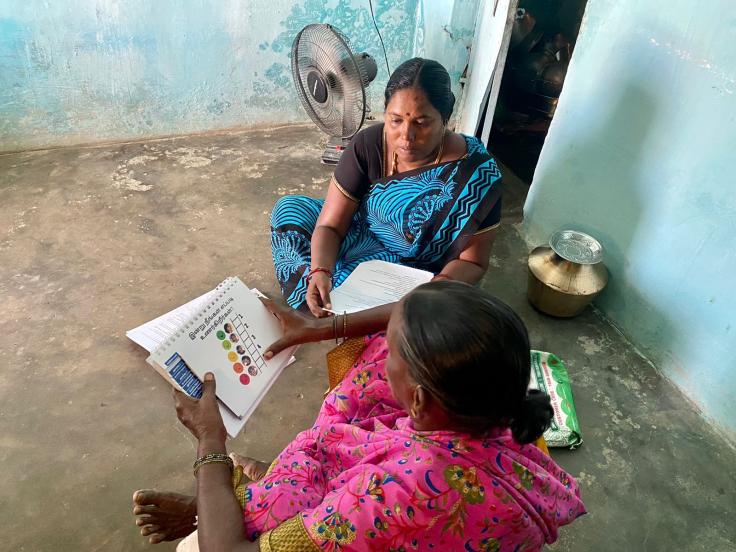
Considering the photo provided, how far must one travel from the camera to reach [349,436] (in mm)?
1351

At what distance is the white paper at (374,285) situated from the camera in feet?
6.34

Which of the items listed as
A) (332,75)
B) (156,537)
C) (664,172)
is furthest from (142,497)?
(332,75)

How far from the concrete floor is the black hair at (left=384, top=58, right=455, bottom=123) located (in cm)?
116

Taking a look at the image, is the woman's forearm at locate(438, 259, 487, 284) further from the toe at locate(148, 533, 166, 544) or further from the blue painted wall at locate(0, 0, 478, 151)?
the blue painted wall at locate(0, 0, 478, 151)

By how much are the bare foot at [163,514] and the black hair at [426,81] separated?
144 cm

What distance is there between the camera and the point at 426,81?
180cm

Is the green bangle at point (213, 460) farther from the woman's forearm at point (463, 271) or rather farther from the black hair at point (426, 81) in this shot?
the black hair at point (426, 81)

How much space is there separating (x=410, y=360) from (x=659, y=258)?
1.80 meters

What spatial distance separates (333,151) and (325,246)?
1812 mm

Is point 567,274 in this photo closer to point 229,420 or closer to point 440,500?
point 229,420

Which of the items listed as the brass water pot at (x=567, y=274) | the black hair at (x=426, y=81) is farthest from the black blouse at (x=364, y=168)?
the brass water pot at (x=567, y=274)

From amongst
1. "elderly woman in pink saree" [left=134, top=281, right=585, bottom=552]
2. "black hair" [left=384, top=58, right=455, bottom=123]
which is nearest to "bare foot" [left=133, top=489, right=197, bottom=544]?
"elderly woman in pink saree" [left=134, top=281, right=585, bottom=552]

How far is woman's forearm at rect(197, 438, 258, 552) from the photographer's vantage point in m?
1.14

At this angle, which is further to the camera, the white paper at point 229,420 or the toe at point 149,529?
the white paper at point 229,420
